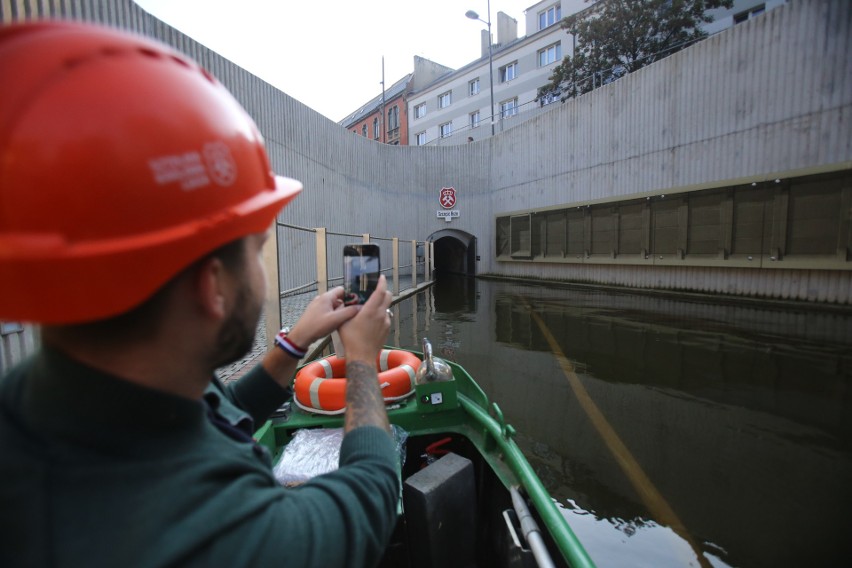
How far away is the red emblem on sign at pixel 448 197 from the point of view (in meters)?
22.8

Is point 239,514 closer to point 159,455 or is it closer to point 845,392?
point 159,455

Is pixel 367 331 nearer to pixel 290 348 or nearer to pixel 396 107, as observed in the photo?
pixel 290 348

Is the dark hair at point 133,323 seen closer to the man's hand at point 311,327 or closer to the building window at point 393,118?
the man's hand at point 311,327

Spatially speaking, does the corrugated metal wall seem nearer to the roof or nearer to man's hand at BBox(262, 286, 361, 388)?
man's hand at BBox(262, 286, 361, 388)

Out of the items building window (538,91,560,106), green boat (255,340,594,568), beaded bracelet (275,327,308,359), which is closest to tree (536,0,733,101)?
building window (538,91,560,106)

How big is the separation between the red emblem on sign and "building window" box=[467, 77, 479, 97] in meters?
13.4

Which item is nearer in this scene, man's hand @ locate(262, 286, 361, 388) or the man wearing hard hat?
the man wearing hard hat

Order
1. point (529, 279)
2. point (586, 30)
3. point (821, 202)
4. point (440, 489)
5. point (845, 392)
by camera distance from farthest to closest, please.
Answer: point (586, 30) → point (529, 279) → point (821, 202) → point (845, 392) → point (440, 489)

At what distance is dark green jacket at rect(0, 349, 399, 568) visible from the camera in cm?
56

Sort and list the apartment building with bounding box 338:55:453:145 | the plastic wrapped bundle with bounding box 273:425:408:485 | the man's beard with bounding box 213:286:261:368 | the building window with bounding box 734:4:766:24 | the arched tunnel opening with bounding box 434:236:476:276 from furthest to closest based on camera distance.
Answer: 1. the apartment building with bounding box 338:55:453:145
2. the arched tunnel opening with bounding box 434:236:476:276
3. the building window with bounding box 734:4:766:24
4. the plastic wrapped bundle with bounding box 273:425:408:485
5. the man's beard with bounding box 213:286:261:368

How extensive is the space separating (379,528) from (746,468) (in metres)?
3.86

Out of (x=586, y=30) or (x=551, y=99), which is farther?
(x=551, y=99)

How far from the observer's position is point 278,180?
1.04 metres

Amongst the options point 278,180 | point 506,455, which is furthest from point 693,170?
point 278,180
